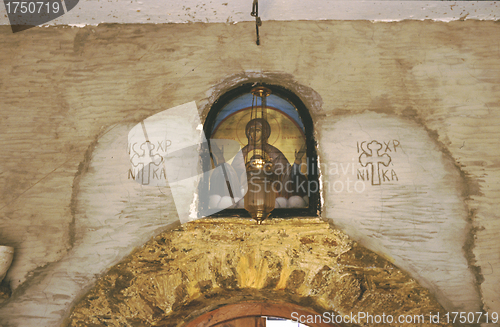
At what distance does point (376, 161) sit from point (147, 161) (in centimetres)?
129

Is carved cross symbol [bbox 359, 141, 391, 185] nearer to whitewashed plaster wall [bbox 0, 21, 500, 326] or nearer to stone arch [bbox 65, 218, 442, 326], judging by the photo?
whitewashed plaster wall [bbox 0, 21, 500, 326]

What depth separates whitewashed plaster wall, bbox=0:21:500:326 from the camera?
1652 mm

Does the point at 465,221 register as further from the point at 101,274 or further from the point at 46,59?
the point at 46,59

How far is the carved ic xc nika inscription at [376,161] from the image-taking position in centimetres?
167

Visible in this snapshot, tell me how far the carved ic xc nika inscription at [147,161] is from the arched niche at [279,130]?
254 millimetres

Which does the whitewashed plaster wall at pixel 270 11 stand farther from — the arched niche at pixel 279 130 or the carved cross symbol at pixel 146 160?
the carved cross symbol at pixel 146 160

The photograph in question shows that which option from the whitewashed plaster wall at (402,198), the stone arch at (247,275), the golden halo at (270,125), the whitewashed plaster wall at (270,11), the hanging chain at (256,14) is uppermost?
the whitewashed plaster wall at (270,11)

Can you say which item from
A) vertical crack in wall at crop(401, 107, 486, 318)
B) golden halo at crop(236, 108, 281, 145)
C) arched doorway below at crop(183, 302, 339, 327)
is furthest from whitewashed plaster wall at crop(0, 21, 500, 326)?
arched doorway below at crop(183, 302, 339, 327)

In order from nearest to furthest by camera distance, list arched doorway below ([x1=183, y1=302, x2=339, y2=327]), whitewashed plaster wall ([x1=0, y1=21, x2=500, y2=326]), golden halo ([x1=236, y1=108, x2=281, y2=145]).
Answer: whitewashed plaster wall ([x1=0, y1=21, x2=500, y2=326]) < arched doorway below ([x1=183, y1=302, x2=339, y2=327]) < golden halo ([x1=236, y1=108, x2=281, y2=145])

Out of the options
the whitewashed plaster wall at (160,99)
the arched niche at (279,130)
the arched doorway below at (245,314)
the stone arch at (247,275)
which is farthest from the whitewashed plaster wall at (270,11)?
the arched doorway below at (245,314)

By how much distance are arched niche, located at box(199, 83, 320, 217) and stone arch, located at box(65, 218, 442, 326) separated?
0.43 feet

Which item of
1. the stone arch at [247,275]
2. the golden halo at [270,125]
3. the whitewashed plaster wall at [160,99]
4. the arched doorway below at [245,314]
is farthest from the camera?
the golden halo at [270,125]

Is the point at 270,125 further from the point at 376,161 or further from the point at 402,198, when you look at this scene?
the point at 402,198

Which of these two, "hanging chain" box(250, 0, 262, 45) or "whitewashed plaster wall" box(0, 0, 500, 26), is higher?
"whitewashed plaster wall" box(0, 0, 500, 26)
